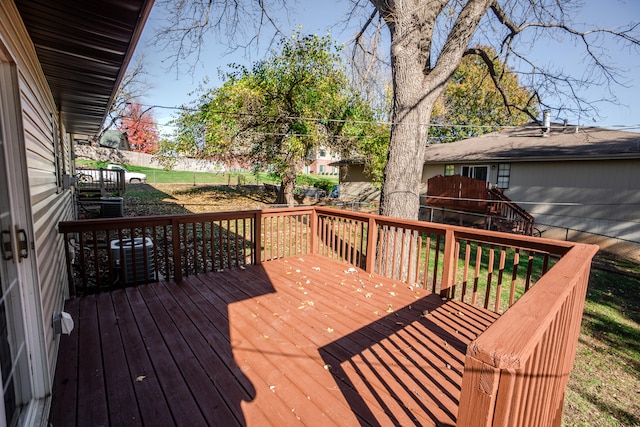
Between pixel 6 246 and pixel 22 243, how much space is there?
0.20 metres

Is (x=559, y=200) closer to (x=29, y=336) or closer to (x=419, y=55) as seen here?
(x=419, y=55)

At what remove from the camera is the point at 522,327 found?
106 centimetres

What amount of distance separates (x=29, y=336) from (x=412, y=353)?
257cm

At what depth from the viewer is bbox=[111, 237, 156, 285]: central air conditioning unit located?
388 centimetres

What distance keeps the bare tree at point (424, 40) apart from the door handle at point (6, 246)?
459 cm

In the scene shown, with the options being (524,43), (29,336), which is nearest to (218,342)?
(29,336)

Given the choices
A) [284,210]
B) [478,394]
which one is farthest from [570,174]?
[478,394]

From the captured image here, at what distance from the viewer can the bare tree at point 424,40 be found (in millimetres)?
5105

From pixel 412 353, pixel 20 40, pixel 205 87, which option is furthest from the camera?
pixel 205 87

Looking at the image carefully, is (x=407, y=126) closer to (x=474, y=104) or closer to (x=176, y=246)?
(x=176, y=246)

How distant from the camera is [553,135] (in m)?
11.7

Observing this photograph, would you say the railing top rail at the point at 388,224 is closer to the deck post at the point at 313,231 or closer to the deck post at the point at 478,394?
the deck post at the point at 313,231

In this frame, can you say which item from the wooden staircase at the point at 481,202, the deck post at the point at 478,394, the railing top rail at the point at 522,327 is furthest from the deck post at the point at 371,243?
the wooden staircase at the point at 481,202

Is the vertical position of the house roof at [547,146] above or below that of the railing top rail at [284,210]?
above
